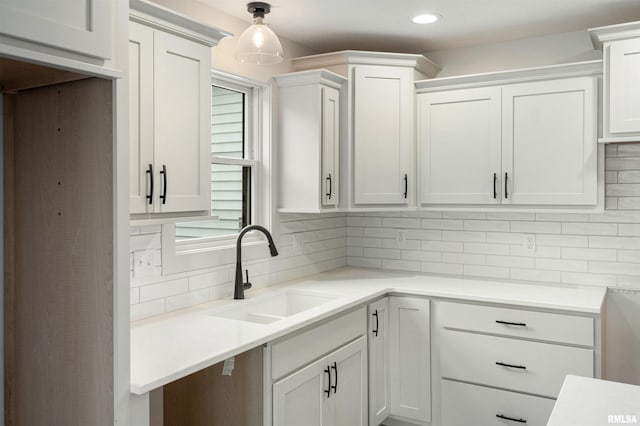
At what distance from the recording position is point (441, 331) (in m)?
2.97

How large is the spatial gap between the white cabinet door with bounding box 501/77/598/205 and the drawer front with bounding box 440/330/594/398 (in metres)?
0.82

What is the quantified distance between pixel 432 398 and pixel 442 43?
2188 mm

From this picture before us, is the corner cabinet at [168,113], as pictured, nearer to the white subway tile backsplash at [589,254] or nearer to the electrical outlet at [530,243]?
the electrical outlet at [530,243]

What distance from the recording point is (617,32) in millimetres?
2701

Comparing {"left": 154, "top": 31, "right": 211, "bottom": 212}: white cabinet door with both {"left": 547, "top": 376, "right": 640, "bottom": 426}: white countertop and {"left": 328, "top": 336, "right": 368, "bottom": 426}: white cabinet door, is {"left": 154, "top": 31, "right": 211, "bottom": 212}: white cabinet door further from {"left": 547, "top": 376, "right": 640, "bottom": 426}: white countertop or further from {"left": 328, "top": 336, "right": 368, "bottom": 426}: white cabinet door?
{"left": 547, "top": 376, "right": 640, "bottom": 426}: white countertop

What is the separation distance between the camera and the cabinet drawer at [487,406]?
8.95 ft

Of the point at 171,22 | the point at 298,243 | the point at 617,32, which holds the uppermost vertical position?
the point at 617,32

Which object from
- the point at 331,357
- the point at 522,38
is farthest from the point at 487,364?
the point at 522,38

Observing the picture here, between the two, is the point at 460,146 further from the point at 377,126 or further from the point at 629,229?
the point at 629,229

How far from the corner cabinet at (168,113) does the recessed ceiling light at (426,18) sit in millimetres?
1171

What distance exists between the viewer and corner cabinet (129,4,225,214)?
1988 mm

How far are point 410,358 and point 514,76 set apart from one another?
174cm

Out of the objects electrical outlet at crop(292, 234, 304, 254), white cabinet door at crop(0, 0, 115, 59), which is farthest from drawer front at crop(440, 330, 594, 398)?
white cabinet door at crop(0, 0, 115, 59)

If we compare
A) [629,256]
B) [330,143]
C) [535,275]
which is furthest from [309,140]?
[629,256]
